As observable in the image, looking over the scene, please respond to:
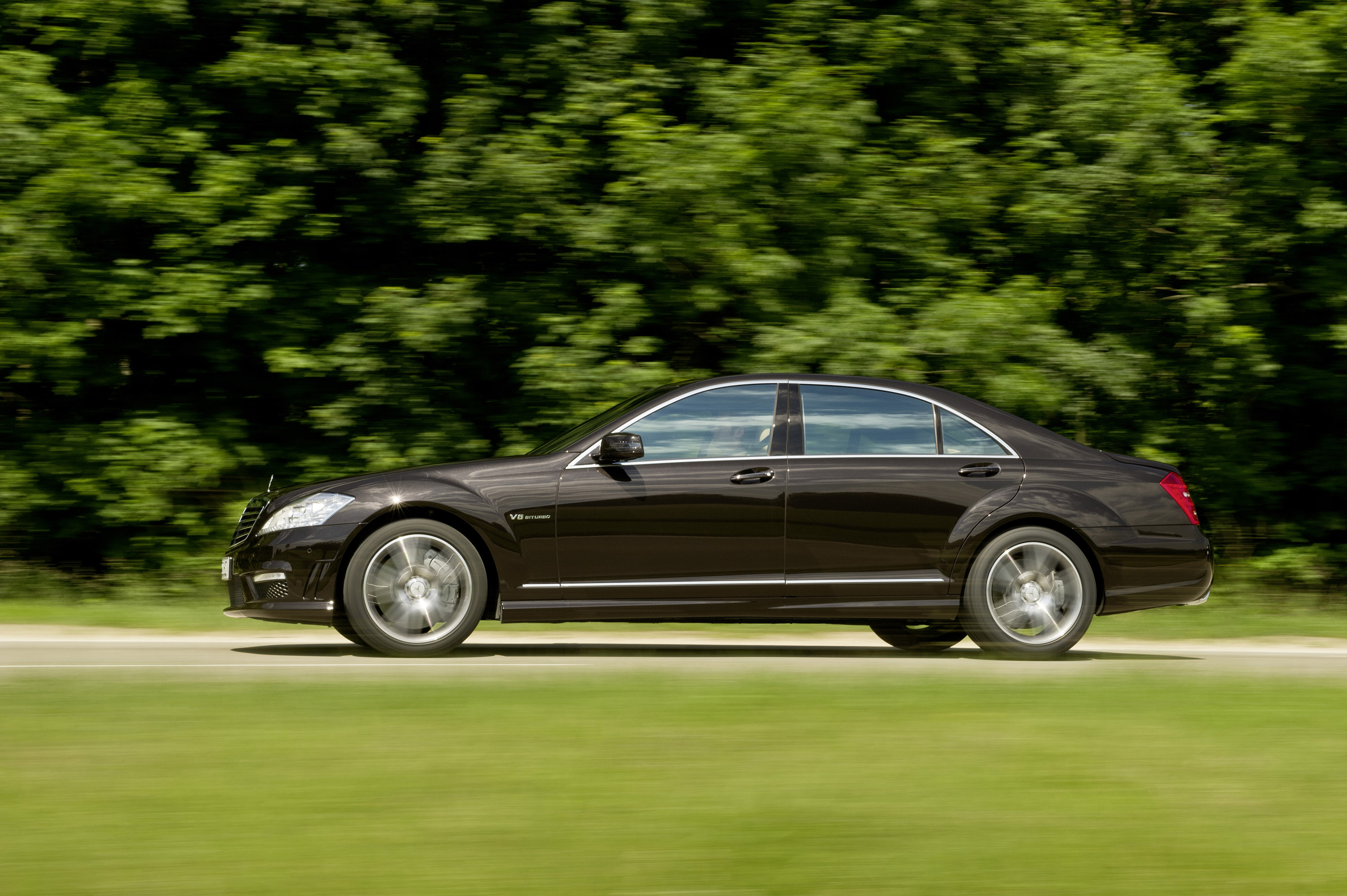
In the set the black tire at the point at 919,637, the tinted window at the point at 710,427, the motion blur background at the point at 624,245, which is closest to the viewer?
the tinted window at the point at 710,427

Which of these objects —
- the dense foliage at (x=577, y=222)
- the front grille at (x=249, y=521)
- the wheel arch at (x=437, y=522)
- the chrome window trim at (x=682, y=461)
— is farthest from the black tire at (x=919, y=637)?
the front grille at (x=249, y=521)

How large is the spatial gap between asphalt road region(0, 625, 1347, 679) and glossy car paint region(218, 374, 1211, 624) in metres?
0.33

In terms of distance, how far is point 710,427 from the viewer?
8.55 metres

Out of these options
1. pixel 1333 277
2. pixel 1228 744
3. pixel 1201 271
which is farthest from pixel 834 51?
pixel 1228 744

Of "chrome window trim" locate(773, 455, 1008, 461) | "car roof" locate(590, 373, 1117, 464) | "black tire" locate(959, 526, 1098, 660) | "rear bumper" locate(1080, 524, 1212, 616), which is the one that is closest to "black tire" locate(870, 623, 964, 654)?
"black tire" locate(959, 526, 1098, 660)

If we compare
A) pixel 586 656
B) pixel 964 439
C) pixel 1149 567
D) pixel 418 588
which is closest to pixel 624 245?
pixel 964 439

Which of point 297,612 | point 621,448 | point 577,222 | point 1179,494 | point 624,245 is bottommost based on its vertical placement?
point 297,612

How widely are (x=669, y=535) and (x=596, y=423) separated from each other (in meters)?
0.80

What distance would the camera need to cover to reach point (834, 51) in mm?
12859

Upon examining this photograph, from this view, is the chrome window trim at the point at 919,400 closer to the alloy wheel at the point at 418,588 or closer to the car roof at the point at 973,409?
the car roof at the point at 973,409

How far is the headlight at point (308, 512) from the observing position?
818 cm

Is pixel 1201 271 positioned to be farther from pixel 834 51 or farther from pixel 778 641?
pixel 778 641

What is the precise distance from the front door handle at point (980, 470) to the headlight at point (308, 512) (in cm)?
341

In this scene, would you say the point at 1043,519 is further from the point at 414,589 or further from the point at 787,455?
the point at 414,589
